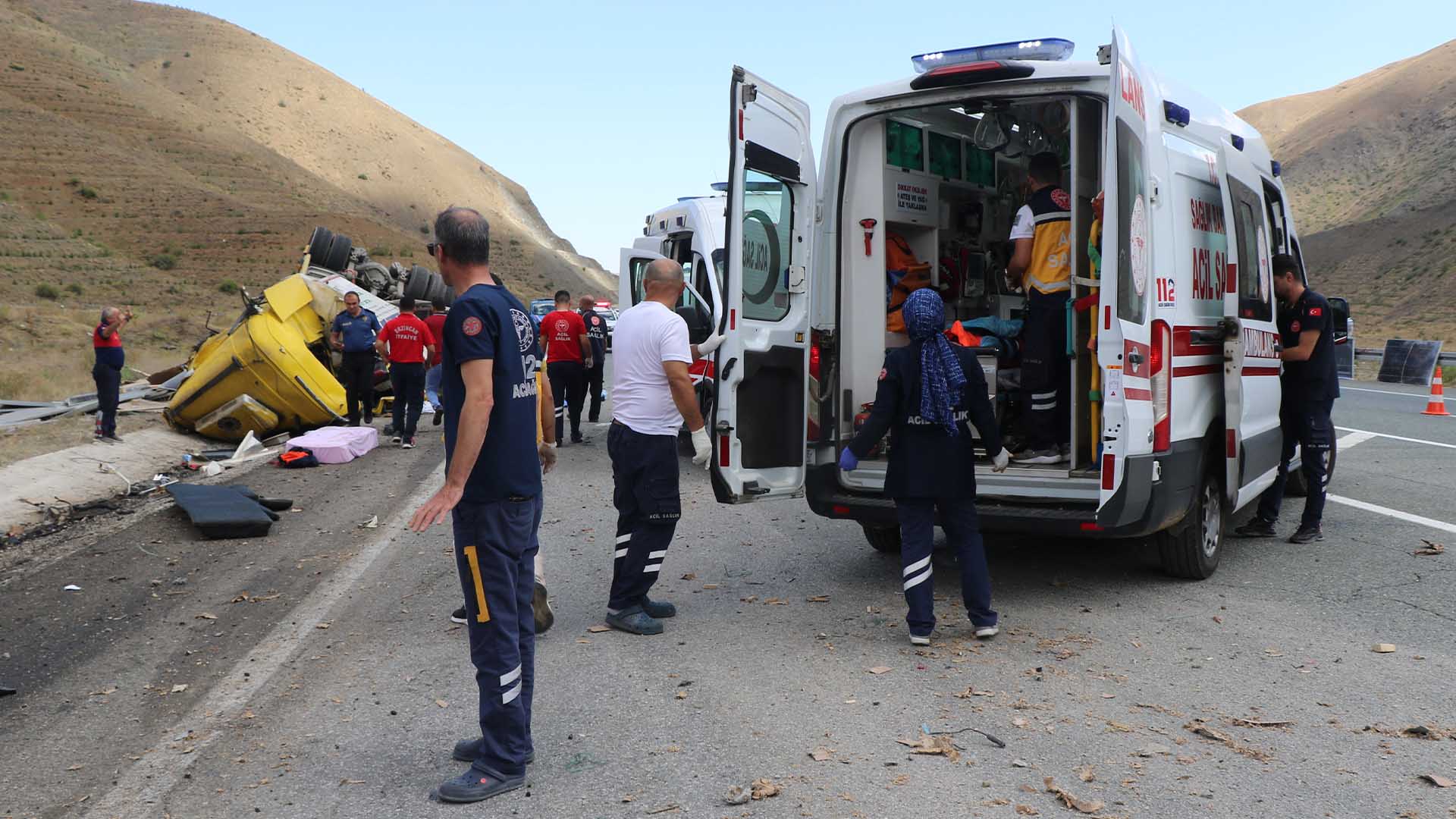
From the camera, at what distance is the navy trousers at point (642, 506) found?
600 cm

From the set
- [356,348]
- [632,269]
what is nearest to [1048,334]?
[632,269]

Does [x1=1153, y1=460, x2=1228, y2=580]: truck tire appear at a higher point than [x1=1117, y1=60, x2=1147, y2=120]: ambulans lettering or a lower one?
lower

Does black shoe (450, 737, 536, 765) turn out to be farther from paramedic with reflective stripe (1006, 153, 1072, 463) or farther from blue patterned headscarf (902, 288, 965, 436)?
paramedic with reflective stripe (1006, 153, 1072, 463)

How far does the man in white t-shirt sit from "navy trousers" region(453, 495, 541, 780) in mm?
1960

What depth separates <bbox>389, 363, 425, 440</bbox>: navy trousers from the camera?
563 inches

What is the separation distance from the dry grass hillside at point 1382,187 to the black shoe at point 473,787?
144ft

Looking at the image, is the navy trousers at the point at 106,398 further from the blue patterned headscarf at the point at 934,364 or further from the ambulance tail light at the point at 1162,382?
the ambulance tail light at the point at 1162,382

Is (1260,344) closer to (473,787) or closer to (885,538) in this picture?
(885,538)

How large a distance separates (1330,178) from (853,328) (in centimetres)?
9456

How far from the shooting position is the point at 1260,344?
7.38m

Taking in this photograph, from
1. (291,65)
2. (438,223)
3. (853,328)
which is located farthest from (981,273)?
(291,65)

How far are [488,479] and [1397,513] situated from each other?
7577 millimetres

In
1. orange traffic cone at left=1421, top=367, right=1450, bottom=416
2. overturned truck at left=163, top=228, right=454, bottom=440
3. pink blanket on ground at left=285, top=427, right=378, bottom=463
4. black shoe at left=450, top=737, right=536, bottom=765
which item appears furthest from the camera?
orange traffic cone at left=1421, top=367, right=1450, bottom=416

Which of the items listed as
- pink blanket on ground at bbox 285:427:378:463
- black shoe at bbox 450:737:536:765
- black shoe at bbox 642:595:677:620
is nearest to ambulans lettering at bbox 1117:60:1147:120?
black shoe at bbox 642:595:677:620
